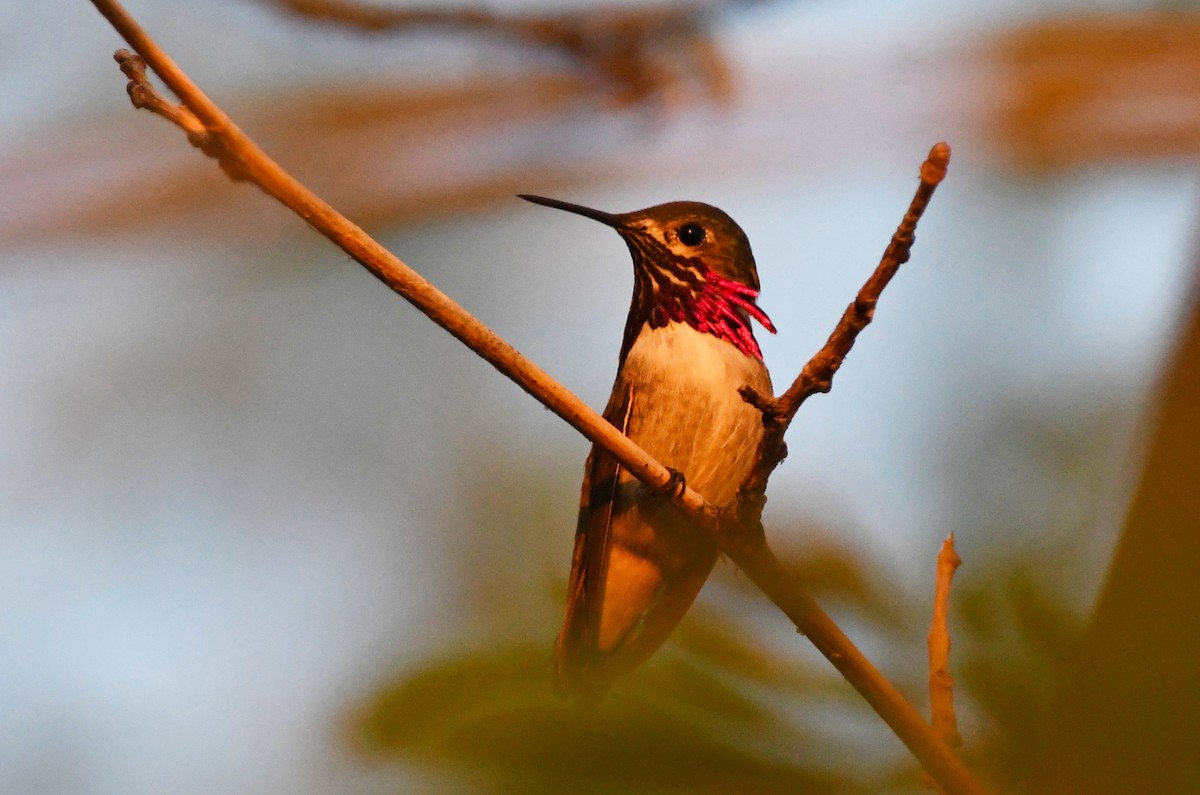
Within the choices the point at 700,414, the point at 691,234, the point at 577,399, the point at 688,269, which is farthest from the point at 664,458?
the point at 577,399

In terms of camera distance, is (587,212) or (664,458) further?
(587,212)

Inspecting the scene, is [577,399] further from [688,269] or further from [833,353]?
[688,269]

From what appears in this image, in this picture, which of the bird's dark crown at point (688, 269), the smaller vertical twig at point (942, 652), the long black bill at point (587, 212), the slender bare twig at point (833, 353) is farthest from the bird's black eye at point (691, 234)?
the smaller vertical twig at point (942, 652)

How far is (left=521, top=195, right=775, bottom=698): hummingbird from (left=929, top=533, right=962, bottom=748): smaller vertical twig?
0.96 m

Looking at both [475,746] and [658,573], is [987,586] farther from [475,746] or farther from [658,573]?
[658,573]

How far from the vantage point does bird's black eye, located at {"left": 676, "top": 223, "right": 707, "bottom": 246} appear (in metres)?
3.91

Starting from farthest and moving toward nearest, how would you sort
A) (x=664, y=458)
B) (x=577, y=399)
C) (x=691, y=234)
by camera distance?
(x=691, y=234)
(x=664, y=458)
(x=577, y=399)

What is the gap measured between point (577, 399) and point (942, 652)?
2.62 ft

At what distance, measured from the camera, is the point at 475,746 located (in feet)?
5.10

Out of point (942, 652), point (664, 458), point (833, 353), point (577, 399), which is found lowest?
point (942, 652)

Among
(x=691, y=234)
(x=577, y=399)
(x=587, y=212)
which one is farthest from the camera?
(x=691, y=234)

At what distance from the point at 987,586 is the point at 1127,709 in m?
0.75

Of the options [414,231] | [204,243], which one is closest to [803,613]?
[414,231]

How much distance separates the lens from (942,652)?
222 cm
